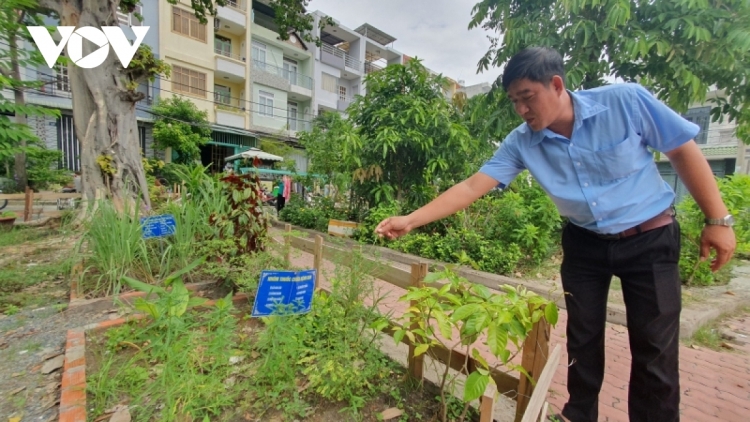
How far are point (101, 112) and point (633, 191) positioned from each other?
19.1ft

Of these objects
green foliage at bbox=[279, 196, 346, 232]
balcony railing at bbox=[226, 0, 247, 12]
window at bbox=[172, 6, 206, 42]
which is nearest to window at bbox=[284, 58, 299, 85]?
balcony railing at bbox=[226, 0, 247, 12]

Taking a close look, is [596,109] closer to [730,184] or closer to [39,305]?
[39,305]

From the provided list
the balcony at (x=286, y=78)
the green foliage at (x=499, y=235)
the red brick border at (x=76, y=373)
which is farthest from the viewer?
the balcony at (x=286, y=78)

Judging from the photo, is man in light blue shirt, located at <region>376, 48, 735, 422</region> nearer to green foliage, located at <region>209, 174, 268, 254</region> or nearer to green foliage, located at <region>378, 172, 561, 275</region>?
green foliage, located at <region>209, 174, 268, 254</region>

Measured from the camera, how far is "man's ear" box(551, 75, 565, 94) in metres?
1.25

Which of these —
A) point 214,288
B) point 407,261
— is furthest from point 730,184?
point 214,288

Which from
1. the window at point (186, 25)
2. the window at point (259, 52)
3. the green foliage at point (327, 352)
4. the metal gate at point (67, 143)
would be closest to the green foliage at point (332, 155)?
the green foliage at point (327, 352)

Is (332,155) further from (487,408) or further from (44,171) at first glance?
(44,171)

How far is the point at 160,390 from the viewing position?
4.55 ft

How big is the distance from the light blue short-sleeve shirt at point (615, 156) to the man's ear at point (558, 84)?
8 cm

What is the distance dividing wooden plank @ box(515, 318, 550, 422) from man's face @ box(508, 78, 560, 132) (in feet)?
2.59

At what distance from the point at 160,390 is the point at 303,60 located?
78.3 ft

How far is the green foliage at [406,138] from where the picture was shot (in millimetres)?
5395

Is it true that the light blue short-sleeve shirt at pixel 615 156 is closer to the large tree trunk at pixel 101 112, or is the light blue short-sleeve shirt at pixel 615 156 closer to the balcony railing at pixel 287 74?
the large tree trunk at pixel 101 112
